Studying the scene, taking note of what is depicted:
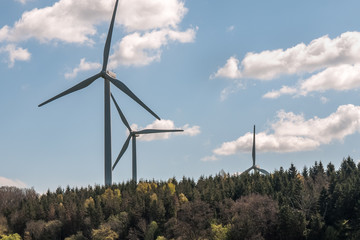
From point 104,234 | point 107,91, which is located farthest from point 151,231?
point 107,91

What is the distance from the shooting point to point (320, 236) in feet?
326

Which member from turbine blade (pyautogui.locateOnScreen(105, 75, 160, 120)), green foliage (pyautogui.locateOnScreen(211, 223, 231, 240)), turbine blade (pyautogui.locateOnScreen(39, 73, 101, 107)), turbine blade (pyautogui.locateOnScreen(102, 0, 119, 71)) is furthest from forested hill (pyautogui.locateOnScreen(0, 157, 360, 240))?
turbine blade (pyautogui.locateOnScreen(102, 0, 119, 71))

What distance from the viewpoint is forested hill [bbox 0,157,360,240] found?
9944cm

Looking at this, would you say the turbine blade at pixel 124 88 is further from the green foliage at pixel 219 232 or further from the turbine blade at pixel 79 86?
the green foliage at pixel 219 232

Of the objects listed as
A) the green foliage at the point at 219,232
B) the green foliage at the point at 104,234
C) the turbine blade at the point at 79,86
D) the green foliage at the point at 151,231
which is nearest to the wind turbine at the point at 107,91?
the turbine blade at the point at 79,86

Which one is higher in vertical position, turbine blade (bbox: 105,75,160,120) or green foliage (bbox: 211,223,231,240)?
turbine blade (bbox: 105,75,160,120)

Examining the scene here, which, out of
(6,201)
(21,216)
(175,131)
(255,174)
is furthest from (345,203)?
(6,201)

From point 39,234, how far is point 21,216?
1619 centimetres

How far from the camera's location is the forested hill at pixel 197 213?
99.4m

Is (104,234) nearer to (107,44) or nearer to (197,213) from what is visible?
(197,213)

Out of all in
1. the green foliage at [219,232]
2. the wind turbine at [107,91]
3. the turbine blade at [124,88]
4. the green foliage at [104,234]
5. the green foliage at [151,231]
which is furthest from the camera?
the green foliage at [151,231]

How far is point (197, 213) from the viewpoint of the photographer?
10600cm

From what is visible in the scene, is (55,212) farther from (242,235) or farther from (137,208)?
(242,235)

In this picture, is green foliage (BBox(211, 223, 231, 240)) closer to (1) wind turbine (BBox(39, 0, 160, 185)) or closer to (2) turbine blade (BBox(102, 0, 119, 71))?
(1) wind turbine (BBox(39, 0, 160, 185))
